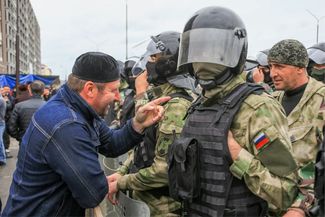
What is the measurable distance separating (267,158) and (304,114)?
4.03 ft

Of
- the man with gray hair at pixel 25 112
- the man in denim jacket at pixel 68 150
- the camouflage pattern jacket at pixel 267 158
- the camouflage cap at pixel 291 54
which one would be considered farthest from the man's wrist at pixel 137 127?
the man with gray hair at pixel 25 112

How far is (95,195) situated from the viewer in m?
2.17

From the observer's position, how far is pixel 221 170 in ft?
6.66

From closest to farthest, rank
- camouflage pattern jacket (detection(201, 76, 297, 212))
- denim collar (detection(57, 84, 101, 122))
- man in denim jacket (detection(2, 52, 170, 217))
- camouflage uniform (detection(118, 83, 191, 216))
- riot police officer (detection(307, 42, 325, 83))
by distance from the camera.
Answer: camouflage pattern jacket (detection(201, 76, 297, 212)) < man in denim jacket (detection(2, 52, 170, 217)) < denim collar (detection(57, 84, 101, 122)) < camouflage uniform (detection(118, 83, 191, 216)) < riot police officer (detection(307, 42, 325, 83))

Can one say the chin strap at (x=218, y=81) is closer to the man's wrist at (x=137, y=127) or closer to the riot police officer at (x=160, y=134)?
the riot police officer at (x=160, y=134)

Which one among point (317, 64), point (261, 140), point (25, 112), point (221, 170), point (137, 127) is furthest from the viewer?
point (25, 112)

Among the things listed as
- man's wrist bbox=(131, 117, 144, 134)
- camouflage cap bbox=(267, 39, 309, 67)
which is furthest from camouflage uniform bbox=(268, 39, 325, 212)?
man's wrist bbox=(131, 117, 144, 134)

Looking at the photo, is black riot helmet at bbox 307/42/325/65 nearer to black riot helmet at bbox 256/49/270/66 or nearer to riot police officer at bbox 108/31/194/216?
black riot helmet at bbox 256/49/270/66

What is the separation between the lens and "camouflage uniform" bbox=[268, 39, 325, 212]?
→ 287 centimetres

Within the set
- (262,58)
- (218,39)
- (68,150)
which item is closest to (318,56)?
(262,58)

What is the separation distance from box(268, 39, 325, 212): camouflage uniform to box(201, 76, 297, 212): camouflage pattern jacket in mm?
779

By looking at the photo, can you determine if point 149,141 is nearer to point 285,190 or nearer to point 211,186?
point 211,186

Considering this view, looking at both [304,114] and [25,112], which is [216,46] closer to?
[304,114]

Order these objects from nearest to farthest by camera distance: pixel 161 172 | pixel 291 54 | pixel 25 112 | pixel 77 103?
pixel 77 103
pixel 161 172
pixel 291 54
pixel 25 112
